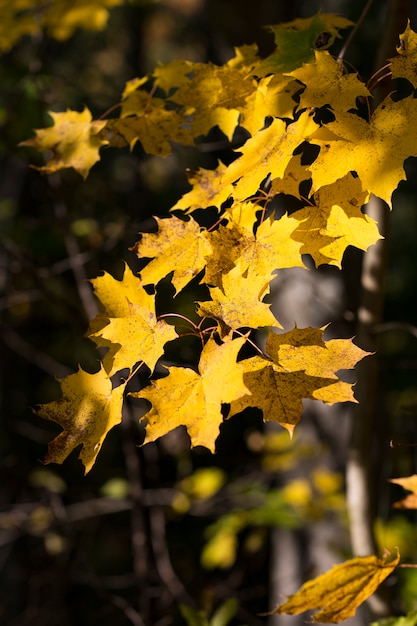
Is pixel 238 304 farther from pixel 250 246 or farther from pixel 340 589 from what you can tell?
pixel 340 589

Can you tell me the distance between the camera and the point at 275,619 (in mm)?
2219

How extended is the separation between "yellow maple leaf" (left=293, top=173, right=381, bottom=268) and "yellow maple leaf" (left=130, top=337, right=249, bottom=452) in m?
0.19

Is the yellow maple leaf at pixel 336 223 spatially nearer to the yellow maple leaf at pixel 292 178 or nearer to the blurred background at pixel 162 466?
the yellow maple leaf at pixel 292 178

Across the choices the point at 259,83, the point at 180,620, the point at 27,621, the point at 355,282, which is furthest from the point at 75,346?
the point at 259,83

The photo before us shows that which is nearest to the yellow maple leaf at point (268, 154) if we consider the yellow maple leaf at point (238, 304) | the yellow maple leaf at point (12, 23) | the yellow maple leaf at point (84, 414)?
the yellow maple leaf at point (238, 304)

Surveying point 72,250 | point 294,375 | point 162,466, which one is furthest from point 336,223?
point 162,466

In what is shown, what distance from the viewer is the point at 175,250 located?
0.87 metres

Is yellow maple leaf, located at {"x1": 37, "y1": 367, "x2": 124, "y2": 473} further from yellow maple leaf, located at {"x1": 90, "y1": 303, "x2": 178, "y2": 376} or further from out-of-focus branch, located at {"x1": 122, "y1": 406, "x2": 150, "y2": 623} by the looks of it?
out-of-focus branch, located at {"x1": 122, "y1": 406, "x2": 150, "y2": 623}

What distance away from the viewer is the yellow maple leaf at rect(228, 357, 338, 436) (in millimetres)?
765

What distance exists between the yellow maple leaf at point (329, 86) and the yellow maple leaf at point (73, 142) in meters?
0.44

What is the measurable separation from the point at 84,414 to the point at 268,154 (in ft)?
1.37

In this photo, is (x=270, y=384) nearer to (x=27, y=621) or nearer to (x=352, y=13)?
(x=27, y=621)

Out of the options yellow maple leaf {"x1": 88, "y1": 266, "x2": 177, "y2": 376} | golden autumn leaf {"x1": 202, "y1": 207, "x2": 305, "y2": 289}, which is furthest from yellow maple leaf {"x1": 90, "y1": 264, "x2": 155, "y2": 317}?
golden autumn leaf {"x1": 202, "y1": 207, "x2": 305, "y2": 289}

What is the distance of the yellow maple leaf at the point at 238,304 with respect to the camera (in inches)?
30.5
